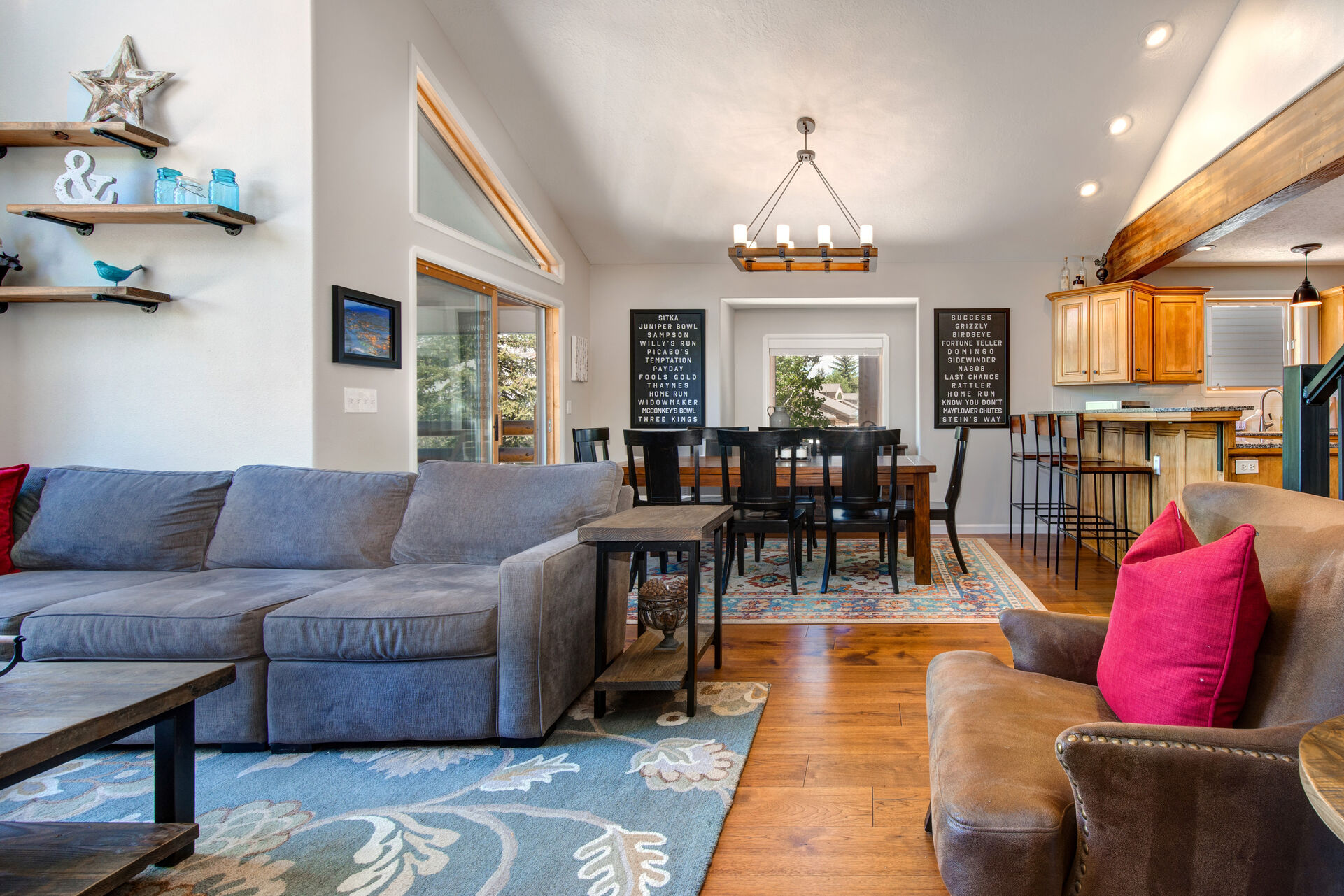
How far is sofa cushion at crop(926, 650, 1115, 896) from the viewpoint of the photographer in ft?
3.58

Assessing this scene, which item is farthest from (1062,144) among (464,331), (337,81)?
(337,81)

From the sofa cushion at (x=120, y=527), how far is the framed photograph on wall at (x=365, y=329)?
2.72ft

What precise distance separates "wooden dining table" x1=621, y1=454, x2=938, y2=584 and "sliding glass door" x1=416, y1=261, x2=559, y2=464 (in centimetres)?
96

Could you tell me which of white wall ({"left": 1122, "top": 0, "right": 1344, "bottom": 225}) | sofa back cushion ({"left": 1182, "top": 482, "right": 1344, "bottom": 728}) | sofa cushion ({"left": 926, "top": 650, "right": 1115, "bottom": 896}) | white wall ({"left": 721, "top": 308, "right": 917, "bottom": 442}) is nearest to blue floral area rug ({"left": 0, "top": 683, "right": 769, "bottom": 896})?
sofa cushion ({"left": 926, "top": 650, "right": 1115, "bottom": 896})

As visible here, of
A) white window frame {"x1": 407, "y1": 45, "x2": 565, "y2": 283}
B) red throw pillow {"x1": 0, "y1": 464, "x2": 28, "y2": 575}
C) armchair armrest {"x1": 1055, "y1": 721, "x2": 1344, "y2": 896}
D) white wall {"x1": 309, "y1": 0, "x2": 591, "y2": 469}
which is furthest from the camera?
white window frame {"x1": 407, "y1": 45, "x2": 565, "y2": 283}

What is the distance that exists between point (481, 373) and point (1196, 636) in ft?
13.7

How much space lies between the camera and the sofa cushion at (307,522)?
2771 mm

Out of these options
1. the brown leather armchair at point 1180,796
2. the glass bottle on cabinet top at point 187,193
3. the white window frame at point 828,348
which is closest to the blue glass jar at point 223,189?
the glass bottle on cabinet top at point 187,193

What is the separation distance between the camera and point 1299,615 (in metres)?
1.23

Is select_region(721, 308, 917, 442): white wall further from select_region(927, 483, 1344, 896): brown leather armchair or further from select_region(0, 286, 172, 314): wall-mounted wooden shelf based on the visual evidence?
select_region(927, 483, 1344, 896): brown leather armchair

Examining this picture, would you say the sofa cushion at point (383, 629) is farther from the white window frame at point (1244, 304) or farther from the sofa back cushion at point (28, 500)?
the white window frame at point (1244, 304)

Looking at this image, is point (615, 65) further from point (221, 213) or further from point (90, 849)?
point (90, 849)

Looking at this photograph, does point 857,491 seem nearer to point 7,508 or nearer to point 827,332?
point 827,332

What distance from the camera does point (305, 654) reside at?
2.19m
